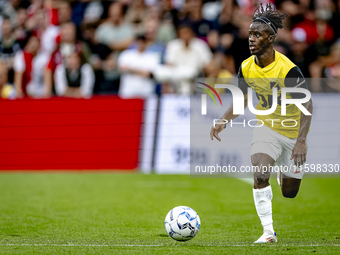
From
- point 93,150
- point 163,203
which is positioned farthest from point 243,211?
point 93,150

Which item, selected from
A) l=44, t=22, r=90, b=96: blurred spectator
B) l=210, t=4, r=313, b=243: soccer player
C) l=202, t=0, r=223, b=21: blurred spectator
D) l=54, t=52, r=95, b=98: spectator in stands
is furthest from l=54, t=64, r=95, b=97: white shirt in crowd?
l=210, t=4, r=313, b=243: soccer player

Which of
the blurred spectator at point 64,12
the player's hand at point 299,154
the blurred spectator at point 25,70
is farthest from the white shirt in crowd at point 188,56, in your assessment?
the player's hand at point 299,154

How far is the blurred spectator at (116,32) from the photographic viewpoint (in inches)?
539

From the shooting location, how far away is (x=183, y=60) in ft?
41.2

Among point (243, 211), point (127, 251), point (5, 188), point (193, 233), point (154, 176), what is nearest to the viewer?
point (127, 251)

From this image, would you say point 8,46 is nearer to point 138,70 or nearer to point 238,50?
point 138,70

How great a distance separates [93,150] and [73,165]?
1.92 ft

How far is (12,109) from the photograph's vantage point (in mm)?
12391

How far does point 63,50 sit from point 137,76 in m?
2.04

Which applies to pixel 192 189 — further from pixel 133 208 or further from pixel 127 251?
pixel 127 251

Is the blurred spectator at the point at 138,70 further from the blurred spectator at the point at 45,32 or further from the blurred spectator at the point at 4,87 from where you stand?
the blurred spectator at the point at 4,87

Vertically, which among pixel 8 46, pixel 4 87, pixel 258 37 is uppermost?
pixel 8 46

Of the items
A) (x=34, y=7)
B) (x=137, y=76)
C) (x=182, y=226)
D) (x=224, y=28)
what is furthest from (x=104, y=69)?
(x=182, y=226)

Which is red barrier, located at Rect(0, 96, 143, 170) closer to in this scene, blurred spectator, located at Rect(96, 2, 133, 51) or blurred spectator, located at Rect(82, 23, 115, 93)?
blurred spectator, located at Rect(82, 23, 115, 93)
